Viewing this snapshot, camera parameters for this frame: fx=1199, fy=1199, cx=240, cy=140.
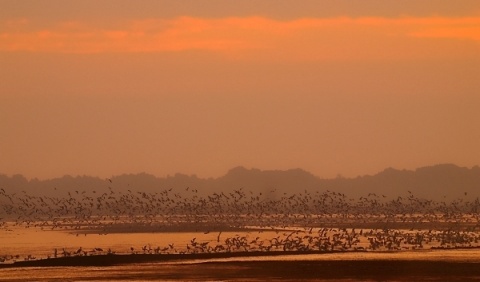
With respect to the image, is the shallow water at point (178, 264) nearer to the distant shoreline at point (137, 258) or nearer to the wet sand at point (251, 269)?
the wet sand at point (251, 269)

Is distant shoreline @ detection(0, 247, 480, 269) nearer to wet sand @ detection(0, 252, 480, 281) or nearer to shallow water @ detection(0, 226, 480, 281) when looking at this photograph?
wet sand @ detection(0, 252, 480, 281)

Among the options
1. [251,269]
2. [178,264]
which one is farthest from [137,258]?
[251,269]

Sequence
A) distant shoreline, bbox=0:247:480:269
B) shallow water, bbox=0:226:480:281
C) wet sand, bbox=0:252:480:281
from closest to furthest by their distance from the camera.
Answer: wet sand, bbox=0:252:480:281 < shallow water, bbox=0:226:480:281 < distant shoreline, bbox=0:247:480:269

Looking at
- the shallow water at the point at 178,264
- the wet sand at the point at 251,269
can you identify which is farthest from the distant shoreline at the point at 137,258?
the shallow water at the point at 178,264

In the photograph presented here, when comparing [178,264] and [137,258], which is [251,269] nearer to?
[178,264]

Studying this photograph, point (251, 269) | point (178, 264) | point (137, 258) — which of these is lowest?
point (251, 269)

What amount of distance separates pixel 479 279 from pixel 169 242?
118ft

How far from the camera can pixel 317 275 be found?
5412 cm

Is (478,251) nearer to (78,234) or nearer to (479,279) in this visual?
(479,279)

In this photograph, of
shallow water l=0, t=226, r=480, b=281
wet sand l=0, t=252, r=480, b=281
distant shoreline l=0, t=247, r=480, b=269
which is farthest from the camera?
distant shoreline l=0, t=247, r=480, b=269

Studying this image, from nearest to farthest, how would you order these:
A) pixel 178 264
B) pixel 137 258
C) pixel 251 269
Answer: pixel 251 269 → pixel 178 264 → pixel 137 258

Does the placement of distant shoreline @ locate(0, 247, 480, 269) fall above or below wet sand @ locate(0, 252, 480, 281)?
above

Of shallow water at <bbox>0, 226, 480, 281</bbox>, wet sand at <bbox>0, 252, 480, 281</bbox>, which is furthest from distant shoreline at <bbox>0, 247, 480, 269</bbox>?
shallow water at <bbox>0, 226, 480, 281</bbox>

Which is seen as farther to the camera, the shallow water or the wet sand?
the shallow water
